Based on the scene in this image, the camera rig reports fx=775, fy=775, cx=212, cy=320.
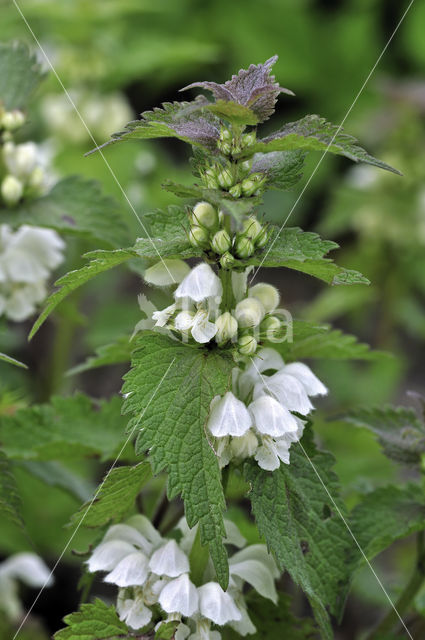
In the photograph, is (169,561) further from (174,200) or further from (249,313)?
(174,200)

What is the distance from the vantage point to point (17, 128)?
1.36 metres

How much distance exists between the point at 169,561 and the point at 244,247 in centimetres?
40

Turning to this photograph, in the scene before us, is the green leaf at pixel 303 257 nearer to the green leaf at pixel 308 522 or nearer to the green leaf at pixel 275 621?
the green leaf at pixel 308 522

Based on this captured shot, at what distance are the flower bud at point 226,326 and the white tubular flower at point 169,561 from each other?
282mm

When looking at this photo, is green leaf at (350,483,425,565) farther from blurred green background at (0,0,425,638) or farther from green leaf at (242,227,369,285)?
green leaf at (242,227,369,285)

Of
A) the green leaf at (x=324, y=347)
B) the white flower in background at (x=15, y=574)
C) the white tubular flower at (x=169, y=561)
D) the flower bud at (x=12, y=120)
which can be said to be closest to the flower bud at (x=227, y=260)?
the green leaf at (x=324, y=347)

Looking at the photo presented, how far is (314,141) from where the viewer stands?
837 mm

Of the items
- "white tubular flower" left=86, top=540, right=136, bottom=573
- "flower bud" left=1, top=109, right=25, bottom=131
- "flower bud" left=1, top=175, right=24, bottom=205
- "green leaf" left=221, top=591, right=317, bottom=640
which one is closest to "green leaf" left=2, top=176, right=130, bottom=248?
"flower bud" left=1, top=175, right=24, bottom=205

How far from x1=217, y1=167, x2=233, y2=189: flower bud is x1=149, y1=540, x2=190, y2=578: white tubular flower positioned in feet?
1.50

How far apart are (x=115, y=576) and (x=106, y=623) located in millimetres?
65

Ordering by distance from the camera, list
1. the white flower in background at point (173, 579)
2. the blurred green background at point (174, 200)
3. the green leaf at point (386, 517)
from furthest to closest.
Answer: the blurred green background at point (174, 200), the green leaf at point (386, 517), the white flower in background at point (173, 579)

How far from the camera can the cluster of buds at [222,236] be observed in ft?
2.93

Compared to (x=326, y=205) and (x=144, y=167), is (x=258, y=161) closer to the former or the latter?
(x=144, y=167)

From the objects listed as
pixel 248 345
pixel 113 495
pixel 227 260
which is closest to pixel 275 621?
pixel 113 495
